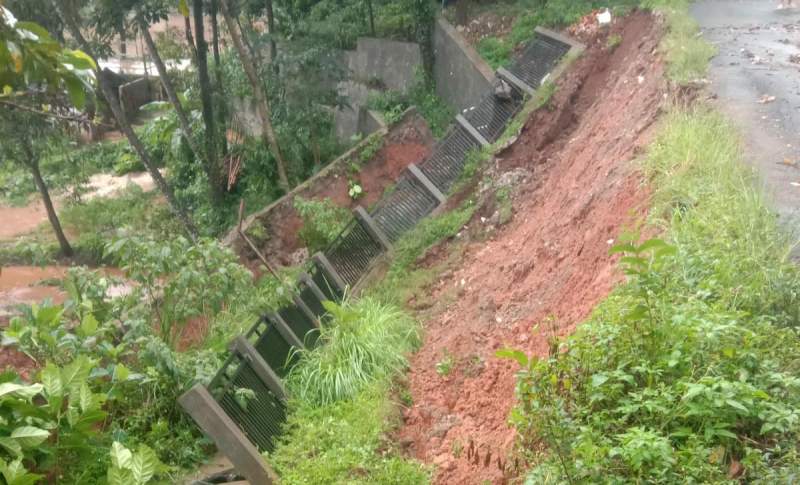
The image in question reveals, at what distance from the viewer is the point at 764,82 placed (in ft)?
27.2

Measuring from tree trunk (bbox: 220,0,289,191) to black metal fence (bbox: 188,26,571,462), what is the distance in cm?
310

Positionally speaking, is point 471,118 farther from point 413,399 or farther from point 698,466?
point 698,466

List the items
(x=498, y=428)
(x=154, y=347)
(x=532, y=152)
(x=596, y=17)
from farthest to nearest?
(x=596, y=17) < (x=532, y=152) < (x=154, y=347) < (x=498, y=428)

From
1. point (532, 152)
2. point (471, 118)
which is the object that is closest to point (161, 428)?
point (532, 152)

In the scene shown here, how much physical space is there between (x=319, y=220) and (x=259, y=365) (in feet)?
17.2

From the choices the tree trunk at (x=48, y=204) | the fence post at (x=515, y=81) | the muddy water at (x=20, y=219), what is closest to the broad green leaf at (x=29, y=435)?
the fence post at (x=515, y=81)

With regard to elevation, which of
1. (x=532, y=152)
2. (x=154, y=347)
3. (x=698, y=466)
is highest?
(x=154, y=347)

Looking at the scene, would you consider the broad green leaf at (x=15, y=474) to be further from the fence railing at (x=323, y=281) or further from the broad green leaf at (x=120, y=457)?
the fence railing at (x=323, y=281)

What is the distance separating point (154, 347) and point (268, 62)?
9212mm

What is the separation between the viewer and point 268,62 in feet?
45.9

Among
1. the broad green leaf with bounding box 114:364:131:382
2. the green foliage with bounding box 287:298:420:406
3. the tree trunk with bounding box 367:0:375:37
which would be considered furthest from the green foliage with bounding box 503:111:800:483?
the tree trunk with bounding box 367:0:375:37

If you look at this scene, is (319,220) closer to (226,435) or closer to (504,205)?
(504,205)

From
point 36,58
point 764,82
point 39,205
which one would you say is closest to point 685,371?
point 36,58

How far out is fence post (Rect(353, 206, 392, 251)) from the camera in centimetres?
1009
